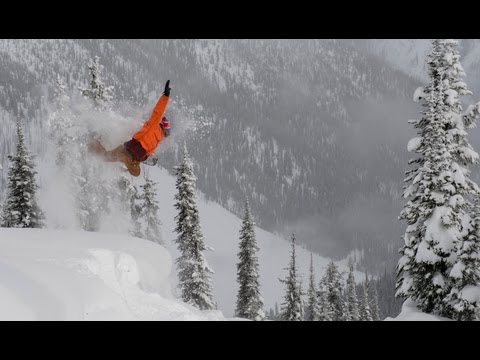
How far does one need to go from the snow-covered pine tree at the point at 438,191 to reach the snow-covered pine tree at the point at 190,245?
14855mm

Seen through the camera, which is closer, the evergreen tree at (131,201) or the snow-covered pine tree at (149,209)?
the evergreen tree at (131,201)

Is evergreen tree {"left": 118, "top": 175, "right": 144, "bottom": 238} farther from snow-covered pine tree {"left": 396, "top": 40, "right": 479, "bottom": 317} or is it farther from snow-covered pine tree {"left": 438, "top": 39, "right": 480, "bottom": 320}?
snow-covered pine tree {"left": 438, "top": 39, "right": 480, "bottom": 320}

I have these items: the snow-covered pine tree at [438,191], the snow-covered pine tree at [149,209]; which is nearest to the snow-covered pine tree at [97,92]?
the snow-covered pine tree at [149,209]

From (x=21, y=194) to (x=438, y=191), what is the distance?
24.4 metres

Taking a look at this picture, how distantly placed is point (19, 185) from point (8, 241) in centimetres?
1968

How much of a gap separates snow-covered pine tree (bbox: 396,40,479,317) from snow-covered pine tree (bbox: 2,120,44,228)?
22.5 m

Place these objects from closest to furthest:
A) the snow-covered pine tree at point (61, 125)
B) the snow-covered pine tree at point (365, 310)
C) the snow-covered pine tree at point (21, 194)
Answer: the snow-covered pine tree at point (21, 194)
the snow-covered pine tree at point (61, 125)
the snow-covered pine tree at point (365, 310)

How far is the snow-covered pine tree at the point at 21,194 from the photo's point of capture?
29.3m

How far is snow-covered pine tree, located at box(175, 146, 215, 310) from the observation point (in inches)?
1145

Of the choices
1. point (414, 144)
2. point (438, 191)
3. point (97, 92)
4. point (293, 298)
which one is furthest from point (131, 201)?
point (438, 191)

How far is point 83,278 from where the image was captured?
8602mm

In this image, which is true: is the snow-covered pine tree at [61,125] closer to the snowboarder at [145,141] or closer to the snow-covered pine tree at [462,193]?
the snowboarder at [145,141]
